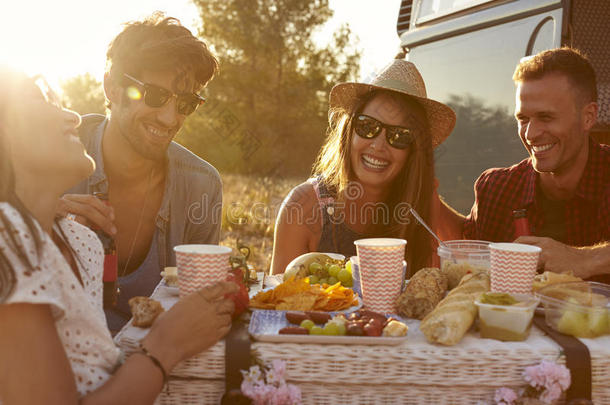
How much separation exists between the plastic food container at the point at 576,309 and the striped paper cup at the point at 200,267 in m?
Result: 1.11

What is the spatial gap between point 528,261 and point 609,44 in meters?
3.07

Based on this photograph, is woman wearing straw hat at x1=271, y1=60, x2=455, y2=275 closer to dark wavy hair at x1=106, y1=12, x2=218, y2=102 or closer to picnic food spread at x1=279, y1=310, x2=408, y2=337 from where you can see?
dark wavy hair at x1=106, y1=12, x2=218, y2=102

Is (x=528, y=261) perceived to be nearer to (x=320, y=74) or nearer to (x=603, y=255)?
(x=603, y=255)

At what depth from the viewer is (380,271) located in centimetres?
209

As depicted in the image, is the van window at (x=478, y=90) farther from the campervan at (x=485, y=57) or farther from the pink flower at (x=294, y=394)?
the pink flower at (x=294, y=394)

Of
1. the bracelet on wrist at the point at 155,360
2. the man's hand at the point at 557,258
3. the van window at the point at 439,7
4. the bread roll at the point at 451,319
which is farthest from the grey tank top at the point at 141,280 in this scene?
the van window at the point at 439,7

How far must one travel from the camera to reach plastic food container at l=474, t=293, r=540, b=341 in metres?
1.80

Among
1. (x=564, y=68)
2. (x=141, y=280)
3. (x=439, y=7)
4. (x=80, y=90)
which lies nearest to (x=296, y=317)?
(x=141, y=280)

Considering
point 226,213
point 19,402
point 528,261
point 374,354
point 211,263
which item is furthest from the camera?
point 226,213

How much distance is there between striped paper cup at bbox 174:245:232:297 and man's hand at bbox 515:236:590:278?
138 cm

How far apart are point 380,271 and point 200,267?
652mm

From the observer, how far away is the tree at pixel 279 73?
24766 millimetres

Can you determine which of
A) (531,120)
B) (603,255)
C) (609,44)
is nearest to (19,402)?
(603,255)

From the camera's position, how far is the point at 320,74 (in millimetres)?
25297
